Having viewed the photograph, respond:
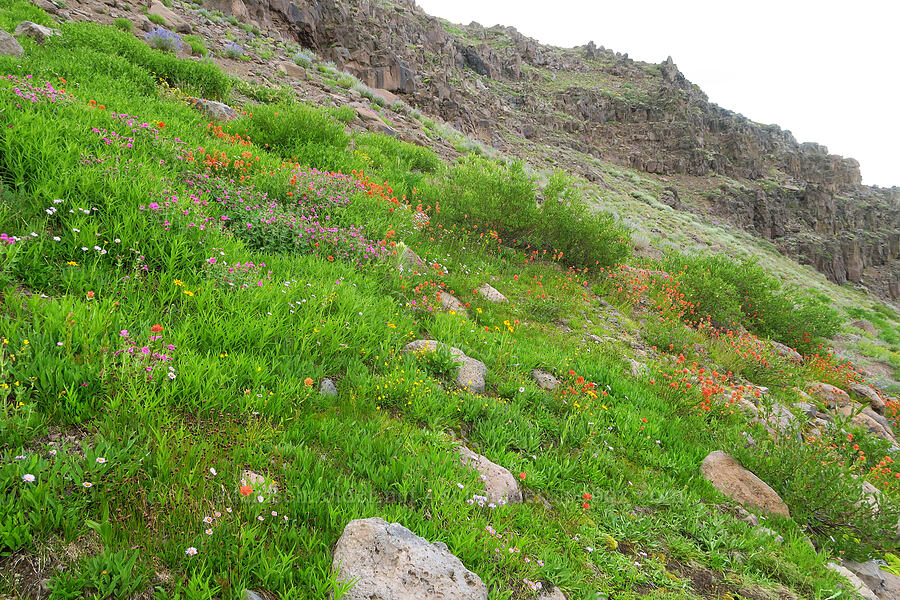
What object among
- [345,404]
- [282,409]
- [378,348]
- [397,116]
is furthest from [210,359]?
[397,116]

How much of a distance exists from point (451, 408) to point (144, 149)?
206 inches

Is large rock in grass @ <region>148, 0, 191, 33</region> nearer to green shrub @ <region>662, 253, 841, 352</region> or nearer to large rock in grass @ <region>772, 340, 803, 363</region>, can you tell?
green shrub @ <region>662, 253, 841, 352</region>

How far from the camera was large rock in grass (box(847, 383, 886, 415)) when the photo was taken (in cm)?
920

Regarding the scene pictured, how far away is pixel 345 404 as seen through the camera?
3.52 m

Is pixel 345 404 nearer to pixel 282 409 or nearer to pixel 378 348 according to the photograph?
pixel 282 409

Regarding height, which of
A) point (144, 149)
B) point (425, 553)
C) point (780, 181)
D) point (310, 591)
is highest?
point (780, 181)

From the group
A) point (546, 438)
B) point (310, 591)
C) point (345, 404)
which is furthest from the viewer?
point (546, 438)

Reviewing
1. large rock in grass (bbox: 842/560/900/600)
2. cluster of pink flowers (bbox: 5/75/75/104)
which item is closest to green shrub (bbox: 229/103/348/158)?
cluster of pink flowers (bbox: 5/75/75/104)

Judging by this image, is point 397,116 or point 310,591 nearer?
point 310,591

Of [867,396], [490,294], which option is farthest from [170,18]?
[867,396]

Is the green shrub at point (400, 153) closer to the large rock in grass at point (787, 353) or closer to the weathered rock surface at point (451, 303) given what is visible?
the weathered rock surface at point (451, 303)

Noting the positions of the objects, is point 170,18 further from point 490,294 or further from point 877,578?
point 877,578

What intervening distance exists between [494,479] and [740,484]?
298 cm

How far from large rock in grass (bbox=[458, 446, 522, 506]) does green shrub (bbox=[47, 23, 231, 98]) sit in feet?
36.7
